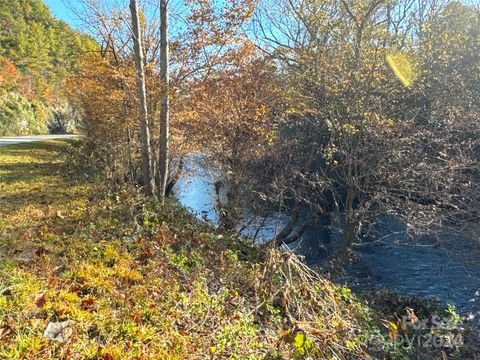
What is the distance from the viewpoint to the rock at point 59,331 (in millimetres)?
2959

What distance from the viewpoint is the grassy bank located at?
3.16m

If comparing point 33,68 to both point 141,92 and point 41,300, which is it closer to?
point 141,92

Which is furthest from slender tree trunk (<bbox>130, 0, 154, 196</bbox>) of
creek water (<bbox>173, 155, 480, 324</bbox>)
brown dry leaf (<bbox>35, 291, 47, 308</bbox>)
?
brown dry leaf (<bbox>35, 291, 47, 308</bbox>)

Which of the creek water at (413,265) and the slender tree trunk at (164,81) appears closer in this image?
the slender tree trunk at (164,81)

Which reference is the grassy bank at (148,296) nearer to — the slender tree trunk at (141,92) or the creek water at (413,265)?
the slender tree trunk at (141,92)

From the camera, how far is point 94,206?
693 cm

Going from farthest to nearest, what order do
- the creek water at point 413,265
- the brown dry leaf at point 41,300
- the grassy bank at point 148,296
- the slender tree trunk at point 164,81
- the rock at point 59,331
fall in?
the creek water at point 413,265 < the slender tree trunk at point 164,81 < the brown dry leaf at point 41,300 < the grassy bank at point 148,296 < the rock at point 59,331

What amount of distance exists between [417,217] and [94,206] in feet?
23.0

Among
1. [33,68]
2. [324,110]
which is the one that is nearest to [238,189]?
[324,110]

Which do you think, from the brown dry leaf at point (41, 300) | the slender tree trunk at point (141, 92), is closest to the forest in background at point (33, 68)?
the slender tree trunk at point (141, 92)

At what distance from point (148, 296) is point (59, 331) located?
1.09 metres

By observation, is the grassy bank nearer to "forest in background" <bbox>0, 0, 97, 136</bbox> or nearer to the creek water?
the creek water

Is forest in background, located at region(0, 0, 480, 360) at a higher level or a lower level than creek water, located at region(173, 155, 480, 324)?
higher

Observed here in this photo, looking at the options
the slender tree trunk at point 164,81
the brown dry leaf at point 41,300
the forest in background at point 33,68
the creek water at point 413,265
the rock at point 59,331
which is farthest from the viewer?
the forest in background at point 33,68
